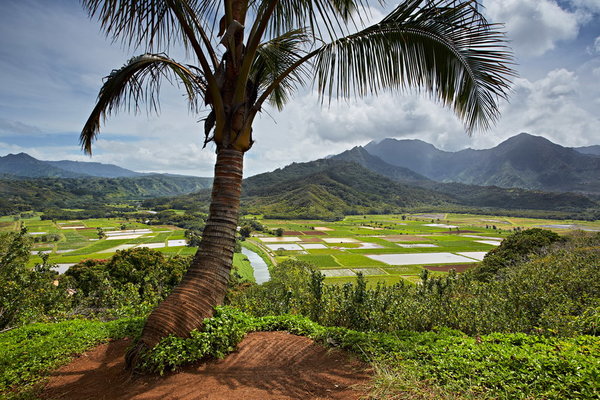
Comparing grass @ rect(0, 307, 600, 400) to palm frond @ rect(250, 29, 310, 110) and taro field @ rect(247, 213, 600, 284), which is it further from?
taro field @ rect(247, 213, 600, 284)

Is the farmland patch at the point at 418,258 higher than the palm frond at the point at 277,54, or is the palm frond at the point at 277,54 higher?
the palm frond at the point at 277,54

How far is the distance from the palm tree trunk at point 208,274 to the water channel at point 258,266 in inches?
1325


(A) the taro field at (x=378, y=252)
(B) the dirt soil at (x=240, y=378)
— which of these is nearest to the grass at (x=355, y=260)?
(A) the taro field at (x=378, y=252)

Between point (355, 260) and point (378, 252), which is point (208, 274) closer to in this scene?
point (355, 260)

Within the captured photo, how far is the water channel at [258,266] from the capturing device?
3809 cm

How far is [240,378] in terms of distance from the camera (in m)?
3.19

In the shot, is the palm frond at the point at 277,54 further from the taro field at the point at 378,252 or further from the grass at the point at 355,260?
the grass at the point at 355,260

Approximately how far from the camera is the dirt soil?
288 centimetres

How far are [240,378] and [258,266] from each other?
140 feet

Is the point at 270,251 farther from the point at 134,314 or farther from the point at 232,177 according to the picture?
the point at 232,177

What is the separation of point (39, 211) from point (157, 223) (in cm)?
5782

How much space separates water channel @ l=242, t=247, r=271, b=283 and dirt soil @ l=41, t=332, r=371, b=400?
3333 cm

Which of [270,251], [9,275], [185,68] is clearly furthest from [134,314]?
[270,251]

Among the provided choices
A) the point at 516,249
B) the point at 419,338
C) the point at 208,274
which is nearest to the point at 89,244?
the point at 208,274
